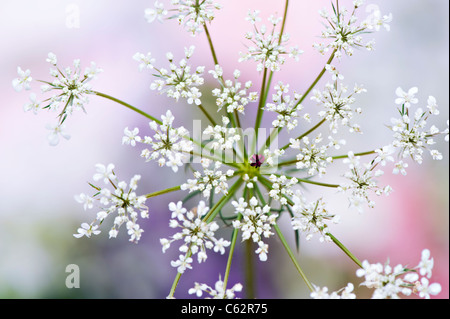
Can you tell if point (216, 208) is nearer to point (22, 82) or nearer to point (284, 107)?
point (284, 107)

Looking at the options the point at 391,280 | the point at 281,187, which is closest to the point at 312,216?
the point at 281,187

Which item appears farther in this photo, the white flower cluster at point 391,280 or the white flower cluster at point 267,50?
the white flower cluster at point 267,50

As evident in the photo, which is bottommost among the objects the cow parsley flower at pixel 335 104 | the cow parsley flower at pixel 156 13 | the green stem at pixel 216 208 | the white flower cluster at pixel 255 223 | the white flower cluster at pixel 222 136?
the white flower cluster at pixel 255 223

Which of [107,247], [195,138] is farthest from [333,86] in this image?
[107,247]

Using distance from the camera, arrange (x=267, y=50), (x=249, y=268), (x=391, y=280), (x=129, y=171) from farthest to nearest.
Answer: (x=129, y=171)
(x=249, y=268)
(x=267, y=50)
(x=391, y=280)

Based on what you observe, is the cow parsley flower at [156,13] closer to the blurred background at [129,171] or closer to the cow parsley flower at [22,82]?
the cow parsley flower at [22,82]

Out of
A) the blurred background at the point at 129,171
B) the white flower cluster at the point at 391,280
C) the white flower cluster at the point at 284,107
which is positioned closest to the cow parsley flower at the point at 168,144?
the white flower cluster at the point at 284,107

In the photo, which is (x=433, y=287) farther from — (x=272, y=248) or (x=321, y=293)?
(x=272, y=248)
